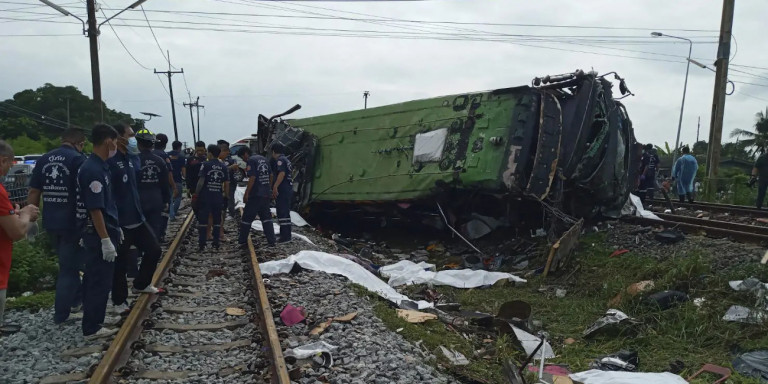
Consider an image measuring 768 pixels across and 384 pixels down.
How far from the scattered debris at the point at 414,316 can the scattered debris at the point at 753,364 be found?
243cm

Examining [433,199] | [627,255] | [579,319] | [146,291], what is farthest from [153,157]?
[627,255]

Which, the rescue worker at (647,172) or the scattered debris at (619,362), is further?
the rescue worker at (647,172)

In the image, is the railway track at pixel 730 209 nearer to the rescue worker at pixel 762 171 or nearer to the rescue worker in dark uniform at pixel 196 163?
the rescue worker at pixel 762 171

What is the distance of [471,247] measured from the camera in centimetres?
938

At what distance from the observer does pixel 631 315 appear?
5648 mm

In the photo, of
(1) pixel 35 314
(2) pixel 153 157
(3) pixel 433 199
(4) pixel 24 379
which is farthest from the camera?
(3) pixel 433 199

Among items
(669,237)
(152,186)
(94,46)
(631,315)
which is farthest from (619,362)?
(94,46)

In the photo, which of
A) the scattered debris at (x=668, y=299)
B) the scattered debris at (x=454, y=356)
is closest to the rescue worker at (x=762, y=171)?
the scattered debris at (x=668, y=299)

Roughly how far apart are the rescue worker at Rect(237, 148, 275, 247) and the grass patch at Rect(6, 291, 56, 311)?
312 centimetres

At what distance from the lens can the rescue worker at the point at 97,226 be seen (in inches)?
166

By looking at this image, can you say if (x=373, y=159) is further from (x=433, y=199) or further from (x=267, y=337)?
(x=267, y=337)

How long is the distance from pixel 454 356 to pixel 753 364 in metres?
2.26

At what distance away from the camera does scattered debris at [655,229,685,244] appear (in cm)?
761

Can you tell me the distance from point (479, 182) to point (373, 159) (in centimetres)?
256
